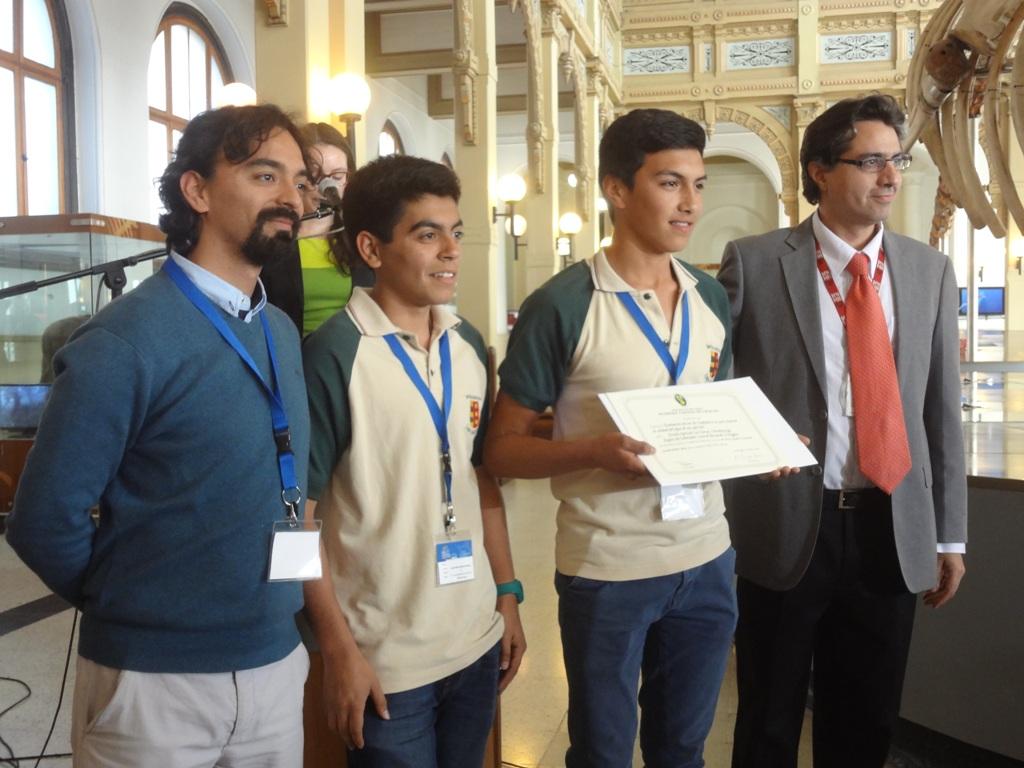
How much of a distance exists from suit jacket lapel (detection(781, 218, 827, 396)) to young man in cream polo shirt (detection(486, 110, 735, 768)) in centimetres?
40

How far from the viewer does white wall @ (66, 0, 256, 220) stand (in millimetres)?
10445

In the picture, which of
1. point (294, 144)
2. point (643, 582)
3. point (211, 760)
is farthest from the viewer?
point (643, 582)

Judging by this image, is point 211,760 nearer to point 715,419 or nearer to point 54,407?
point 54,407

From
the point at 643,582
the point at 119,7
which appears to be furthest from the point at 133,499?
the point at 119,7

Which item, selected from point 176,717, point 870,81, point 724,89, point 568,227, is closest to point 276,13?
point 176,717

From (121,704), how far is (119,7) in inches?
424

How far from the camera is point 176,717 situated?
1645 millimetres

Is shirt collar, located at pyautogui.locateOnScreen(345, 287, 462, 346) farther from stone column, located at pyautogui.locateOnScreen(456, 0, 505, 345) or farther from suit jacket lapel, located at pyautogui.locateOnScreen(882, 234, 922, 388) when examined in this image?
stone column, located at pyautogui.locateOnScreen(456, 0, 505, 345)

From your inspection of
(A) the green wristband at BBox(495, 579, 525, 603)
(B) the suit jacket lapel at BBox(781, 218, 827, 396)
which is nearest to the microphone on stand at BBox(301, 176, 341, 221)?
(A) the green wristband at BBox(495, 579, 525, 603)

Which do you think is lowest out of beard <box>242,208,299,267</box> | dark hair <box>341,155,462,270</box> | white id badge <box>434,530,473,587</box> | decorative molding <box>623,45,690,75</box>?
white id badge <box>434,530,473,587</box>

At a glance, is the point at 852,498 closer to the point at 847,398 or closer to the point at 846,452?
the point at 846,452

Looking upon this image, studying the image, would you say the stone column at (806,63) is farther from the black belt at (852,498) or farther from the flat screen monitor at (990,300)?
the black belt at (852,498)

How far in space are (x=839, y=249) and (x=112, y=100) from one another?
32.8 ft

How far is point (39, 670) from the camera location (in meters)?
4.54
